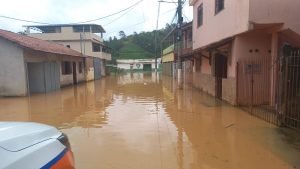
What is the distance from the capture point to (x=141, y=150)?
6336 mm

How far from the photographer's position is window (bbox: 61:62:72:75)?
25858 mm

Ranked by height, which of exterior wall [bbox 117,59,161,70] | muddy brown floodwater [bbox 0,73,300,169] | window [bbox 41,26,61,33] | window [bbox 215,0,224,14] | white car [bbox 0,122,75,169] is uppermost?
window [bbox 41,26,61,33]

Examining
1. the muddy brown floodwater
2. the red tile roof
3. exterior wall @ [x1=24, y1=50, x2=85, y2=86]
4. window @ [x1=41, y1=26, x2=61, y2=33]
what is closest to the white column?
the muddy brown floodwater

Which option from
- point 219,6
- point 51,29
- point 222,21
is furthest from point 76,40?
point 222,21

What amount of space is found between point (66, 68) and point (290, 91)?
22.5m

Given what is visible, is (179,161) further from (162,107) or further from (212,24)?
(212,24)

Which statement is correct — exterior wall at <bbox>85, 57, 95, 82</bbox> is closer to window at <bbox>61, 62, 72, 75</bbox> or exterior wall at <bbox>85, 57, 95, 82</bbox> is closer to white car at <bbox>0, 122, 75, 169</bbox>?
window at <bbox>61, 62, 72, 75</bbox>

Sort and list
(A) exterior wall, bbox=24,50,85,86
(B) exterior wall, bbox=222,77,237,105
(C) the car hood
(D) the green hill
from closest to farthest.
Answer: (C) the car hood, (B) exterior wall, bbox=222,77,237,105, (A) exterior wall, bbox=24,50,85,86, (D) the green hill

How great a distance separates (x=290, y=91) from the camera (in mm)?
8016

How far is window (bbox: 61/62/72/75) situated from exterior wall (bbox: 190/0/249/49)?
39.9ft

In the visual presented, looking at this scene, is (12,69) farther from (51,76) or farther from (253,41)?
(253,41)

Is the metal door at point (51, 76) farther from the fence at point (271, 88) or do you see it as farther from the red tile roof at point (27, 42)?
the fence at point (271, 88)

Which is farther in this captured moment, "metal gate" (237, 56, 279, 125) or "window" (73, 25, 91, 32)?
"window" (73, 25, 91, 32)

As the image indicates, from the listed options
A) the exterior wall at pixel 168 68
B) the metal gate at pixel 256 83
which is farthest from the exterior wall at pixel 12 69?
the exterior wall at pixel 168 68
